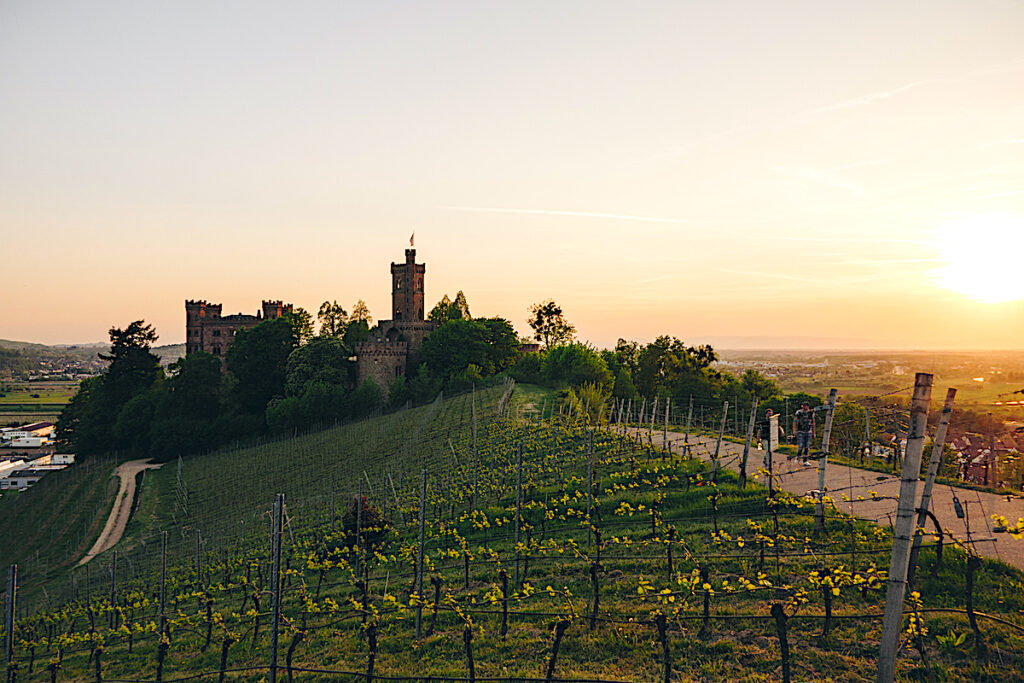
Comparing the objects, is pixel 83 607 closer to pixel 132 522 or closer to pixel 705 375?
pixel 132 522

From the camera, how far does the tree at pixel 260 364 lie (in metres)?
73.0

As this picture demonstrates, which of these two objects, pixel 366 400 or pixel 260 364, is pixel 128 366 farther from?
pixel 366 400

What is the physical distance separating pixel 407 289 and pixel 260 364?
70.4 feet

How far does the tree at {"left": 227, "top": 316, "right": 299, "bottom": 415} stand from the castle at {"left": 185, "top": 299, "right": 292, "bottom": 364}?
45.8 ft

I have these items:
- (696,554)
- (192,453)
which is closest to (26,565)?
(192,453)

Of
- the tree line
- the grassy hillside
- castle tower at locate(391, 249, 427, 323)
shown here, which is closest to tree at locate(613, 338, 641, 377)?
the tree line

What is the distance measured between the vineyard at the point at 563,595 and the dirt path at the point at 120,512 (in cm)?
866

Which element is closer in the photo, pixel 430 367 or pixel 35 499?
pixel 35 499

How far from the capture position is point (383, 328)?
78.9 meters

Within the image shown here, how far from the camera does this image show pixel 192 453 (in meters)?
64.0

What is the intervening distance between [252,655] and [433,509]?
7830 mm

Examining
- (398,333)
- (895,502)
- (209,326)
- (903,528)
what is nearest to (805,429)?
(895,502)

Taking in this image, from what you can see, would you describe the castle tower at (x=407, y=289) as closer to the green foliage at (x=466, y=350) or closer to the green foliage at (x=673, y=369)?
the green foliage at (x=466, y=350)

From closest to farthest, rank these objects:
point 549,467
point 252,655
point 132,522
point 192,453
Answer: point 252,655, point 549,467, point 132,522, point 192,453
